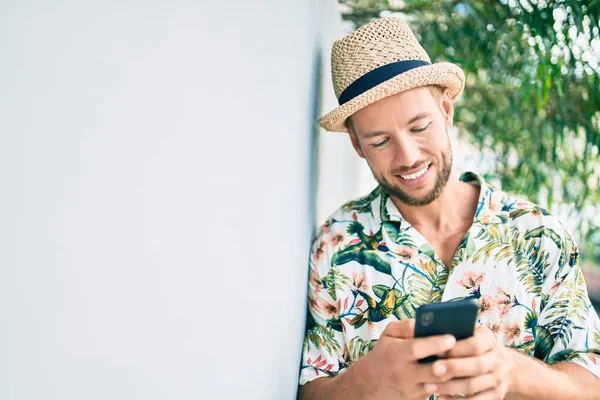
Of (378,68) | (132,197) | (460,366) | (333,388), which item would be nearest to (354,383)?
(333,388)

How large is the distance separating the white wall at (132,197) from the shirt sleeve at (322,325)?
23.6 inches

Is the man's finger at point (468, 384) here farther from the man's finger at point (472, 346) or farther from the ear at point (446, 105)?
the ear at point (446, 105)

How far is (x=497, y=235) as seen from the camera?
1721 millimetres

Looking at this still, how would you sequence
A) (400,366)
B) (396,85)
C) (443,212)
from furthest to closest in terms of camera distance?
(443,212) < (396,85) < (400,366)

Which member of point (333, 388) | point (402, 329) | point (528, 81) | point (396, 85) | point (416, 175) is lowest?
point (333, 388)

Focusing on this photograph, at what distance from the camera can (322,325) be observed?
173 centimetres

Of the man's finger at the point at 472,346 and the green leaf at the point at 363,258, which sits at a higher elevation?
the green leaf at the point at 363,258

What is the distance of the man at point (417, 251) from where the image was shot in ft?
5.31

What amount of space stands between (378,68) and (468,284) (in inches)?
27.1

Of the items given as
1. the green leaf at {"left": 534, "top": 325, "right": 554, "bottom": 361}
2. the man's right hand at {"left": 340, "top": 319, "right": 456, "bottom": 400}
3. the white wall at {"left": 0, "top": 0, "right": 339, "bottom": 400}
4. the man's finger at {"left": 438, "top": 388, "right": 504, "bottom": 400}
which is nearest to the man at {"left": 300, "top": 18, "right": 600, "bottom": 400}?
the green leaf at {"left": 534, "top": 325, "right": 554, "bottom": 361}

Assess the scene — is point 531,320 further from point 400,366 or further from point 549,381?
point 400,366

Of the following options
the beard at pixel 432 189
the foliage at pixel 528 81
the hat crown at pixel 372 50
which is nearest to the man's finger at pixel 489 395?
the beard at pixel 432 189

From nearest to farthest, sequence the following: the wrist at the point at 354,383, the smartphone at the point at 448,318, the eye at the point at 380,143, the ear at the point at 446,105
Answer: the smartphone at the point at 448,318 < the wrist at the point at 354,383 < the eye at the point at 380,143 < the ear at the point at 446,105

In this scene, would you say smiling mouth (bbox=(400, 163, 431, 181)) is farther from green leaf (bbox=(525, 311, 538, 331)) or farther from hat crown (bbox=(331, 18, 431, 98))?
green leaf (bbox=(525, 311, 538, 331))
